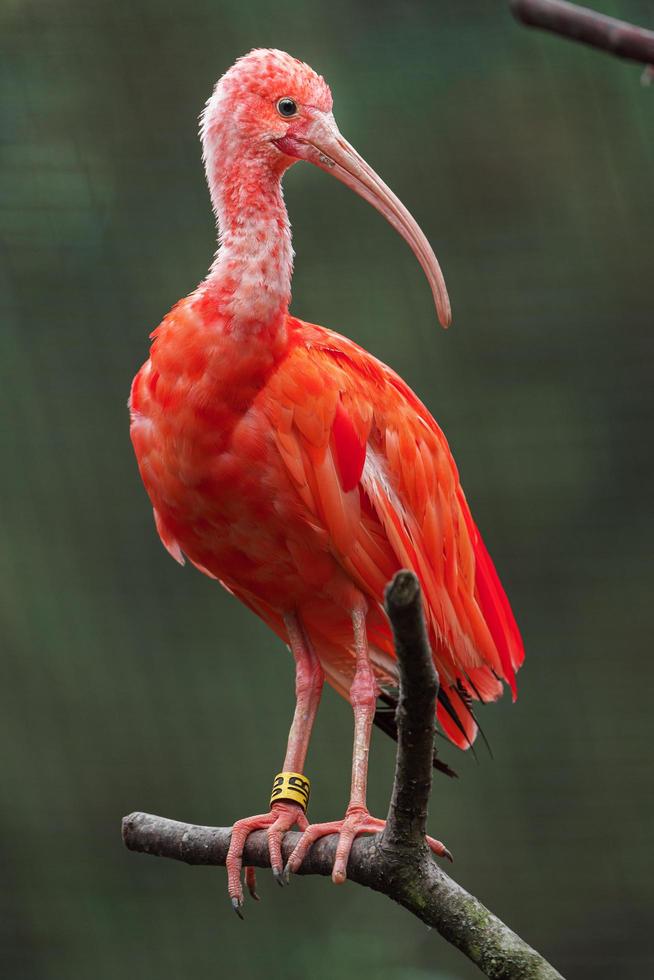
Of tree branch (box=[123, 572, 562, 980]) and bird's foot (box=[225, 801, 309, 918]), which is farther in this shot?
bird's foot (box=[225, 801, 309, 918])

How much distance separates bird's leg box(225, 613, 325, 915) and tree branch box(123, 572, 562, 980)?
0.49 ft

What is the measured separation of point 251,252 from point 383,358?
1870mm

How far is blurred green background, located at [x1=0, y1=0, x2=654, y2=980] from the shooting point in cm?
339

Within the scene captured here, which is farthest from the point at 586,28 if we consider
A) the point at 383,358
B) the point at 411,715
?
the point at 383,358

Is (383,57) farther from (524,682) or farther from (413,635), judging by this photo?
(413,635)

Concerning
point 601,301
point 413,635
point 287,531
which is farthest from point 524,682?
point 413,635

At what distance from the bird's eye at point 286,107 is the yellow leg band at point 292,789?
82cm

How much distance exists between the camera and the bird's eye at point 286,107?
1646 mm

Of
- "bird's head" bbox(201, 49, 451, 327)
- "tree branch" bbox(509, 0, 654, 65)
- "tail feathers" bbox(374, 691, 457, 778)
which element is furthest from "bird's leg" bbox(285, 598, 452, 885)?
"tree branch" bbox(509, 0, 654, 65)

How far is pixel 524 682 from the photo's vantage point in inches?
149

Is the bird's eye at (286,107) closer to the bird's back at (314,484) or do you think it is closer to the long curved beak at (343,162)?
the long curved beak at (343,162)

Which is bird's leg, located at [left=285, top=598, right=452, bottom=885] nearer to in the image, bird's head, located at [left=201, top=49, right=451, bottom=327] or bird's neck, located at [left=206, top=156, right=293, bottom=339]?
bird's neck, located at [left=206, top=156, right=293, bottom=339]

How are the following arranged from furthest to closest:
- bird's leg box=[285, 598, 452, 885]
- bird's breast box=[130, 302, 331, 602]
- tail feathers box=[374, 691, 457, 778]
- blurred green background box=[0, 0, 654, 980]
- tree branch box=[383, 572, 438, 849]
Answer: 1. blurred green background box=[0, 0, 654, 980]
2. tail feathers box=[374, 691, 457, 778]
3. bird's breast box=[130, 302, 331, 602]
4. bird's leg box=[285, 598, 452, 885]
5. tree branch box=[383, 572, 438, 849]

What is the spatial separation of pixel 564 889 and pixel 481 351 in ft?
4.72
